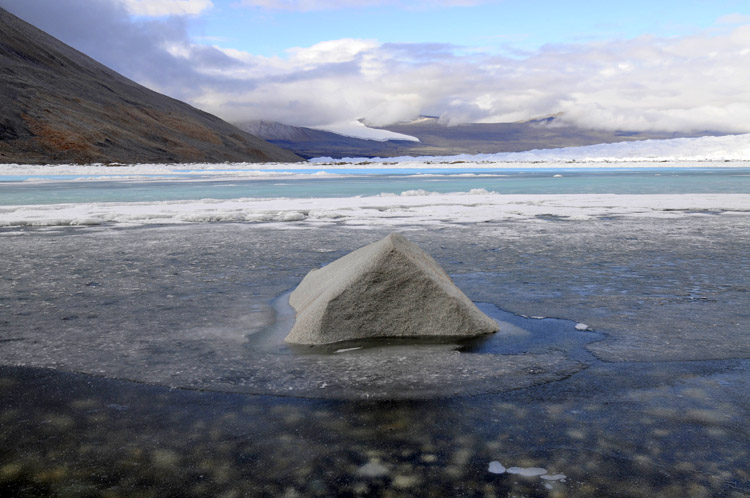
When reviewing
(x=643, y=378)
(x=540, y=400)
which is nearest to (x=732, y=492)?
(x=540, y=400)

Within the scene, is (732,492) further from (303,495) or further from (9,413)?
(9,413)

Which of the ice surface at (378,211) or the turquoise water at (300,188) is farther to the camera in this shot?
the turquoise water at (300,188)

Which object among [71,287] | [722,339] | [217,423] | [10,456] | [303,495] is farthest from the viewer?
[71,287]

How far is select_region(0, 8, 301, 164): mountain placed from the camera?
193ft

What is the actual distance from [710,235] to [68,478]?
8.05 metres

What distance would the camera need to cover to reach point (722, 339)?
11.9 feet

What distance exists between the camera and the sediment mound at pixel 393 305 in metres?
3.81

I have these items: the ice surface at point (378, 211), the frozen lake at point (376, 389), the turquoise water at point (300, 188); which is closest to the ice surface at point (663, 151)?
the turquoise water at point (300, 188)

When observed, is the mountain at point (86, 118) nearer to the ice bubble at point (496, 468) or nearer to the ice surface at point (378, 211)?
the ice surface at point (378, 211)

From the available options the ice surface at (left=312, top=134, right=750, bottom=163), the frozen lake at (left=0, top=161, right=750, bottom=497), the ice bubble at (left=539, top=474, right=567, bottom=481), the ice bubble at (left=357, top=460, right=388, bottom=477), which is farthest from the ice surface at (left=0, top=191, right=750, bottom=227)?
the ice surface at (left=312, top=134, right=750, bottom=163)

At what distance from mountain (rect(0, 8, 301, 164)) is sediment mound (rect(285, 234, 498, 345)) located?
187ft

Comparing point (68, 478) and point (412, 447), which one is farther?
point (412, 447)

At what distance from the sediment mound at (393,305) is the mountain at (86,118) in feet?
187

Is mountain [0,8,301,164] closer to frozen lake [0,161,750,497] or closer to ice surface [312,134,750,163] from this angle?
ice surface [312,134,750,163]
